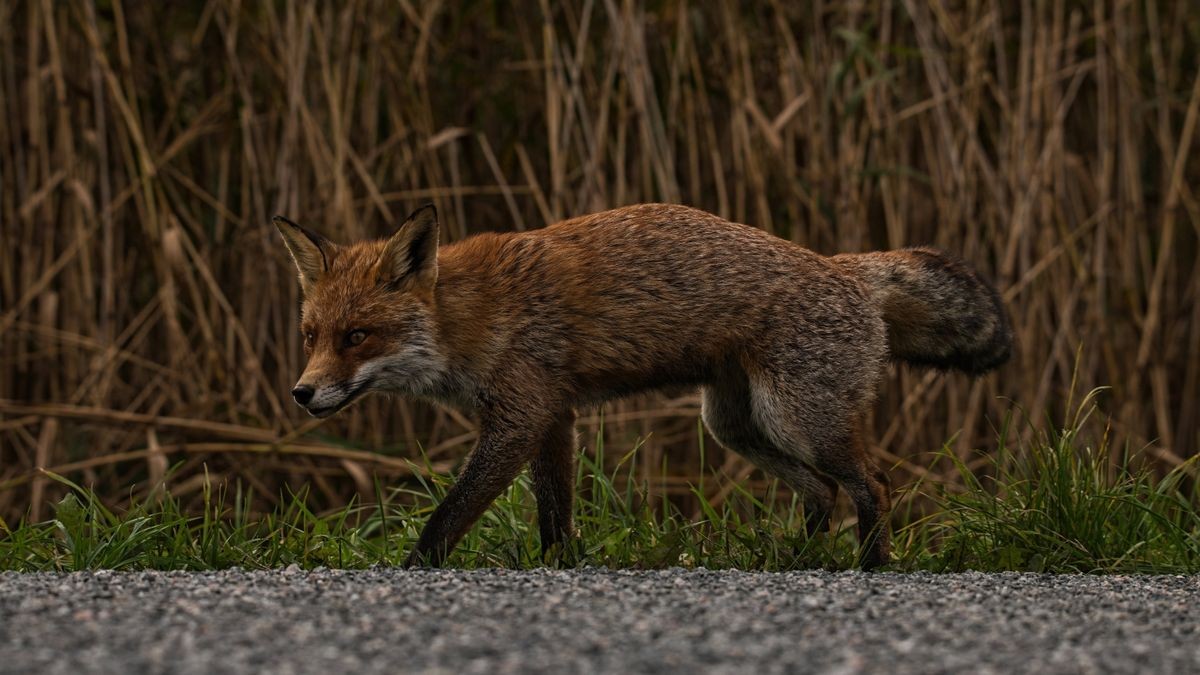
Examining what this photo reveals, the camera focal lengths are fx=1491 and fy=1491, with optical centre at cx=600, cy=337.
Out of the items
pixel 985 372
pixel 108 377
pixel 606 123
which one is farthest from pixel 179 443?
pixel 985 372

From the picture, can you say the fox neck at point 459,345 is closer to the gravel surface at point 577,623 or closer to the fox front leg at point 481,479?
the fox front leg at point 481,479

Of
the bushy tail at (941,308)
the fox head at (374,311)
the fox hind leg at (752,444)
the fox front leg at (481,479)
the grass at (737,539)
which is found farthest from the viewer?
the bushy tail at (941,308)

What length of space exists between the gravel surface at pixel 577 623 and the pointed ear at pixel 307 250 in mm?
1308

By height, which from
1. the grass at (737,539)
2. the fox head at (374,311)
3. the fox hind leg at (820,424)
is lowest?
the grass at (737,539)

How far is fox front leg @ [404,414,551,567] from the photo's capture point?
178 inches

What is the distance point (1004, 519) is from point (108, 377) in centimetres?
388

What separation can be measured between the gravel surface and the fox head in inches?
35.5

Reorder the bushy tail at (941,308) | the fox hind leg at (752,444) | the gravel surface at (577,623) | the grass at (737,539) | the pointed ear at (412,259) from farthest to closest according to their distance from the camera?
the bushy tail at (941,308)
the fox hind leg at (752,444)
the pointed ear at (412,259)
the grass at (737,539)
the gravel surface at (577,623)

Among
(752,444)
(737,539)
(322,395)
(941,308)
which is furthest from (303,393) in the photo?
(941,308)

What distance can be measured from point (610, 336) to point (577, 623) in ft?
6.49

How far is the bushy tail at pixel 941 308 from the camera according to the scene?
523 centimetres

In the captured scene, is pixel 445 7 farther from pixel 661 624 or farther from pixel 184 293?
pixel 661 624

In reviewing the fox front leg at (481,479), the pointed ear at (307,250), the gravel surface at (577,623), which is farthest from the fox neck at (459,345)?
the gravel surface at (577,623)

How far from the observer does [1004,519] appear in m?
4.68
